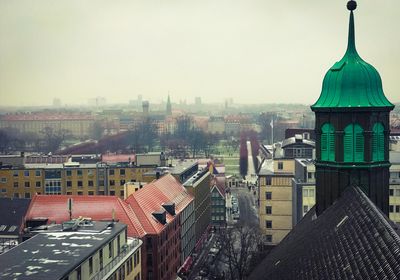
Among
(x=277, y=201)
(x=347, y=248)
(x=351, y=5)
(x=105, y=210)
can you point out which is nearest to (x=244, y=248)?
(x=277, y=201)

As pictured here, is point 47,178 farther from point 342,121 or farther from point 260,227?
point 342,121

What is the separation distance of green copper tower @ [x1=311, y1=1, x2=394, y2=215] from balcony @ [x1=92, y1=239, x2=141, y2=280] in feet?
58.6

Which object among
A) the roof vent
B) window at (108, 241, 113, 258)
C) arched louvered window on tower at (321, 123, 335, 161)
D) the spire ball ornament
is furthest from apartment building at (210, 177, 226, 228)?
the spire ball ornament

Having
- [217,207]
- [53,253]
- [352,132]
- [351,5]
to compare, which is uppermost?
[351,5]

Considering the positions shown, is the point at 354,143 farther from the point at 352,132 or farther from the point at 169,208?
the point at 169,208

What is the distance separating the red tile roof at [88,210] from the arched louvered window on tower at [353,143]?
26.9m

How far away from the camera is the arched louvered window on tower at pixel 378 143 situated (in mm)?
19219

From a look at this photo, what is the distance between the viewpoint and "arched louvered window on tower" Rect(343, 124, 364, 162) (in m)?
19.0

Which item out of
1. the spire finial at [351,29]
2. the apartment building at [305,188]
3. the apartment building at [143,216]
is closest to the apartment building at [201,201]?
the apartment building at [143,216]

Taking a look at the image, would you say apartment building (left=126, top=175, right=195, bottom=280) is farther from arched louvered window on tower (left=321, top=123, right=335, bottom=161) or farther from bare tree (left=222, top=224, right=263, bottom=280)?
arched louvered window on tower (left=321, top=123, right=335, bottom=161)

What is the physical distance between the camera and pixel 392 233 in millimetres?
11875

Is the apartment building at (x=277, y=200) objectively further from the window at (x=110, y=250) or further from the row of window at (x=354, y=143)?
the row of window at (x=354, y=143)

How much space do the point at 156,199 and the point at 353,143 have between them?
34606 mm

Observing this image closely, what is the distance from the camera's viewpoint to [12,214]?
50.8 meters
